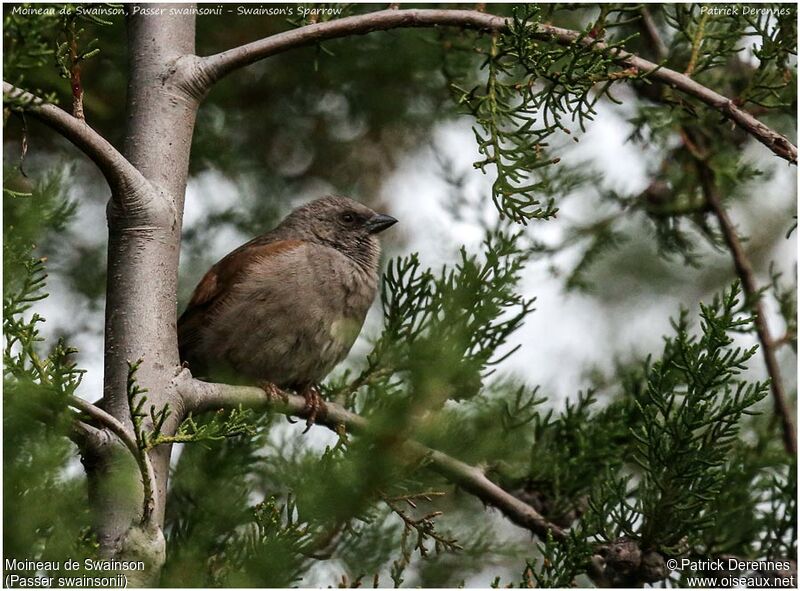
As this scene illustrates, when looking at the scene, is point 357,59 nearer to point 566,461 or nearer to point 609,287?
point 566,461

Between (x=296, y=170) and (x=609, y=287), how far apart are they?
3.27 m

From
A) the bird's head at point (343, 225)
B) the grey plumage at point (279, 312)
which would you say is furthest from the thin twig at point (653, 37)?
the grey plumage at point (279, 312)

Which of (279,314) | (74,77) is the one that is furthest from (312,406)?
(74,77)

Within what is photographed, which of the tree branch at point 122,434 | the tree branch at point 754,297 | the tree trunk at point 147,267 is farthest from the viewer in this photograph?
the tree branch at point 754,297

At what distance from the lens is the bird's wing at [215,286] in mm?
5039

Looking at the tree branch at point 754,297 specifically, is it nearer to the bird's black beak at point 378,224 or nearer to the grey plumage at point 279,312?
the bird's black beak at point 378,224

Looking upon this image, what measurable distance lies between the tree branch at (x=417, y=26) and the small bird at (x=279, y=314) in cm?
159

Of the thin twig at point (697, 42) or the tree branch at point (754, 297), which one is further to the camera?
the tree branch at point (754, 297)

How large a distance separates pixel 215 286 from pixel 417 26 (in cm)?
210

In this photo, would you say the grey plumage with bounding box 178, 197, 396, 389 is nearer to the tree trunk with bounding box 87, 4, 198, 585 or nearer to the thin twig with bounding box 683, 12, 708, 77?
the tree trunk with bounding box 87, 4, 198, 585

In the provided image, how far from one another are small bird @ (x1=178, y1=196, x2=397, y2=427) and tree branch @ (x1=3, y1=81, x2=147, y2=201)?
1660mm

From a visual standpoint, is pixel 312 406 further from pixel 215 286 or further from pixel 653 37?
pixel 653 37

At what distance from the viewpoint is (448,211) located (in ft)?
18.8

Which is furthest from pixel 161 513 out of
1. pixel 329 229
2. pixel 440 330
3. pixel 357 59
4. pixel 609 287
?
pixel 609 287
